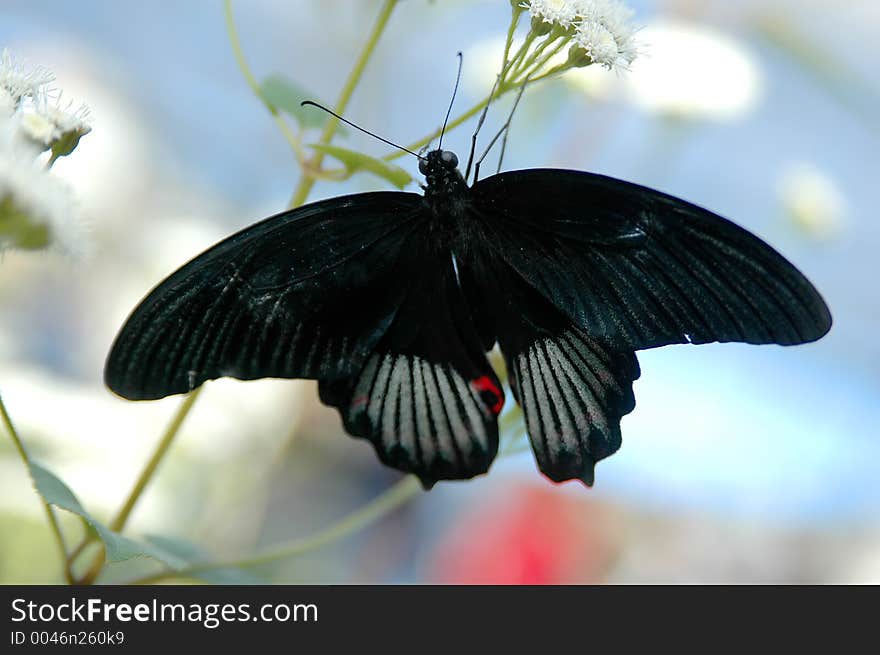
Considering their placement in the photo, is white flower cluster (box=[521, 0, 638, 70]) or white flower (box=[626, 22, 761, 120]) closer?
white flower cluster (box=[521, 0, 638, 70])

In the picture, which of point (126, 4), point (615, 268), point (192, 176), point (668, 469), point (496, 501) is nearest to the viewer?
point (615, 268)

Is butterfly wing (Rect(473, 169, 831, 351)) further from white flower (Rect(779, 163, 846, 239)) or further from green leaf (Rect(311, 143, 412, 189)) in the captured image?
white flower (Rect(779, 163, 846, 239))

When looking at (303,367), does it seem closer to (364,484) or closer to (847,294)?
(364,484)

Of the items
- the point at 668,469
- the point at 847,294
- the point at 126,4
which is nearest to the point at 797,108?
the point at 847,294

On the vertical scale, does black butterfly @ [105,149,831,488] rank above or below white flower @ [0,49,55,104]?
below

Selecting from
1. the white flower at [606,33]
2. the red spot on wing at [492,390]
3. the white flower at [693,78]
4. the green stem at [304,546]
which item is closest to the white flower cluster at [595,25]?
the white flower at [606,33]

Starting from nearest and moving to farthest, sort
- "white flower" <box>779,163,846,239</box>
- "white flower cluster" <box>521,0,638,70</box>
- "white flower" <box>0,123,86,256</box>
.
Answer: "white flower" <box>0,123,86,256</box> < "white flower cluster" <box>521,0,638,70</box> < "white flower" <box>779,163,846,239</box>

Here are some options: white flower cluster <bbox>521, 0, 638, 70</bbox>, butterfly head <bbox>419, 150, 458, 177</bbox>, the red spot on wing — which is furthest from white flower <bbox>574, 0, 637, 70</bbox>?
the red spot on wing
